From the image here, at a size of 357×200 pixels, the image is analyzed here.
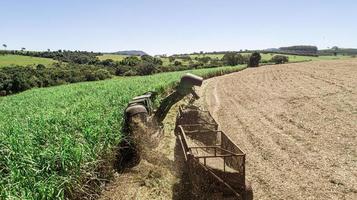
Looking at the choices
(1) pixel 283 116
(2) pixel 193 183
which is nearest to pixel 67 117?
(2) pixel 193 183

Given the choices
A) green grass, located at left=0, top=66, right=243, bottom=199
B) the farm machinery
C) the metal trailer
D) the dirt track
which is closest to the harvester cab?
the farm machinery

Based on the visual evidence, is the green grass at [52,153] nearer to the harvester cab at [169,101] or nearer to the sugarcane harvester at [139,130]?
the sugarcane harvester at [139,130]

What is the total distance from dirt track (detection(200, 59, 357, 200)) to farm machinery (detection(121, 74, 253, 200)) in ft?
3.80

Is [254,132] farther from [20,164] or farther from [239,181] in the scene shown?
[20,164]

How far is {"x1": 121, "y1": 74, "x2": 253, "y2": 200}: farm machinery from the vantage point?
8250 mm

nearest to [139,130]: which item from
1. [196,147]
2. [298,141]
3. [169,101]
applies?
[169,101]

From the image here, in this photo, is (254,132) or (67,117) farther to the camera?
(254,132)

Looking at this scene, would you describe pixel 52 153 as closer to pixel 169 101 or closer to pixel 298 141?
pixel 169 101

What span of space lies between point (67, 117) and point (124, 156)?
2.25 m

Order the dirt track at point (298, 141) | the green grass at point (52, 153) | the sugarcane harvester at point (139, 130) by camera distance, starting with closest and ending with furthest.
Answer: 1. the green grass at point (52, 153)
2. the dirt track at point (298, 141)
3. the sugarcane harvester at point (139, 130)

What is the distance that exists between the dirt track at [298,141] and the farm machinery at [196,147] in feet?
3.80

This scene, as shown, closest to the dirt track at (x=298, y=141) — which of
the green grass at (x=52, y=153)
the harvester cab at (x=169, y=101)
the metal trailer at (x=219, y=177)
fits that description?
the metal trailer at (x=219, y=177)

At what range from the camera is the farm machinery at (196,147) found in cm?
825

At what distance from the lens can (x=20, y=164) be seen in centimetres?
758
